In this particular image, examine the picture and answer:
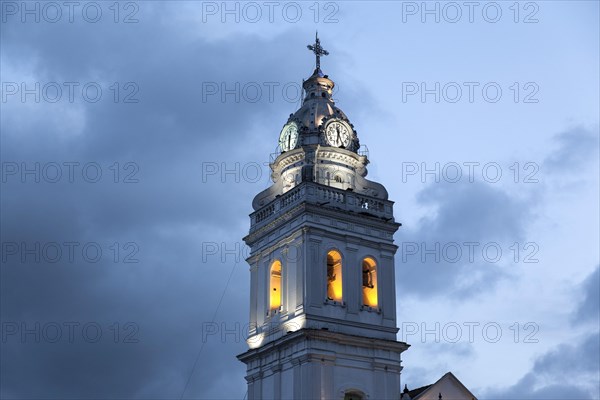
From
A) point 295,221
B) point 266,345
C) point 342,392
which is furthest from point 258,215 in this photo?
point 342,392

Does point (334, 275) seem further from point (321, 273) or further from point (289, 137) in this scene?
point (289, 137)

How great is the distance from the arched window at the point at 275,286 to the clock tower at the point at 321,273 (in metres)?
0.06

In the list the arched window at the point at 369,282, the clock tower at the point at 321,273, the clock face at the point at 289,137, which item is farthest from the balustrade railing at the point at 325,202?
the clock face at the point at 289,137

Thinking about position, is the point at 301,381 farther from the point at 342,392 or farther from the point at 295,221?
the point at 295,221

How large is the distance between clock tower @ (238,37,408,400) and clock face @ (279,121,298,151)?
6cm

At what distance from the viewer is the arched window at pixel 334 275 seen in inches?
2122

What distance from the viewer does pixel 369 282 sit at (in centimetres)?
5550

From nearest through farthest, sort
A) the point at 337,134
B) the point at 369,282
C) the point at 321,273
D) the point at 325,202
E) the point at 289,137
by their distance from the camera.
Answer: the point at 321,273, the point at 325,202, the point at 369,282, the point at 337,134, the point at 289,137

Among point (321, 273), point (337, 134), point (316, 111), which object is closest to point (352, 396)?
point (321, 273)

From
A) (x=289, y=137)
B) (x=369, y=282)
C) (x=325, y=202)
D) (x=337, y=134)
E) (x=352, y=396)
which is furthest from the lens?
(x=289, y=137)

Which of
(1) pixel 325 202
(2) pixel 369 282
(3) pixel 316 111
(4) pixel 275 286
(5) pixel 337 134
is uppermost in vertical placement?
(3) pixel 316 111

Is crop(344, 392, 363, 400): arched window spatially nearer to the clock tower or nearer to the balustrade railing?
the clock tower

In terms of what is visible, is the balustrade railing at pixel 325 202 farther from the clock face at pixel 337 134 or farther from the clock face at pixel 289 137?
the clock face at pixel 289 137

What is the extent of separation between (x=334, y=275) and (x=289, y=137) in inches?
348
